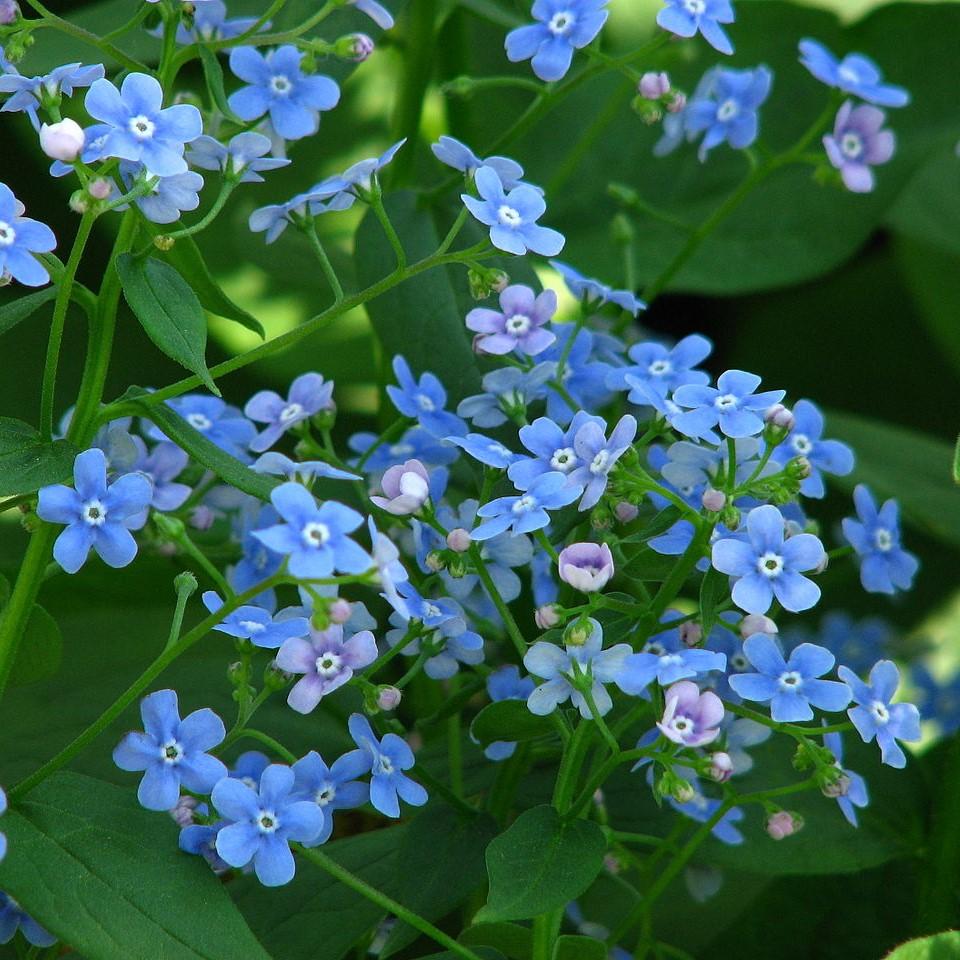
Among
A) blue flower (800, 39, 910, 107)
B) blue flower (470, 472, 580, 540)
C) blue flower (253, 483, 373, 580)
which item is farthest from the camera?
blue flower (800, 39, 910, 107)

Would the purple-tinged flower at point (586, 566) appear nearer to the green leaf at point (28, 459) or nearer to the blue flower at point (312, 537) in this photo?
the blue flower at point (312, 537)

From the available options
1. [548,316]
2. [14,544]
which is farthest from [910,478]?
[14,544]

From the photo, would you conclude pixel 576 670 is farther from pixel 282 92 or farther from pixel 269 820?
pixel 282 92

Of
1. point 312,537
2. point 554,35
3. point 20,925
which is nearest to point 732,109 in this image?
point 554,35

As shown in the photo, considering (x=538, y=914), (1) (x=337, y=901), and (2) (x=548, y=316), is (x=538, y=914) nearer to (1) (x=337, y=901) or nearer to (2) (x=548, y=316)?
(1) (x=337, y=901)

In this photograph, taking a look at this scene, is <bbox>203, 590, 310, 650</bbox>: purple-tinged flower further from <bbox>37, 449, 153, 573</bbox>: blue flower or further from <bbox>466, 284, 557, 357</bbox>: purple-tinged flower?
<bbox>466, 284, 557, 357</bbox>: purple-tinged flower

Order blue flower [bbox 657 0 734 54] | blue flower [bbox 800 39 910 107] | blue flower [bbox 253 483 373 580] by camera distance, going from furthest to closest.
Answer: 1. blue flower [bbox 800 39 910 107]
2. blue flower [bbox 657 0 734 54]
3. blue flower [bbox 253 483 373 580]

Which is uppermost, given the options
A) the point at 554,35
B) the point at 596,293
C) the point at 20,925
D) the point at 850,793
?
the point at 554,35

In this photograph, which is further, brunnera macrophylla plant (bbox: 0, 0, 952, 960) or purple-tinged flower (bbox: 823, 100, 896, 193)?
purple-tinged flower (bbox: 823, 100, 896, 193)

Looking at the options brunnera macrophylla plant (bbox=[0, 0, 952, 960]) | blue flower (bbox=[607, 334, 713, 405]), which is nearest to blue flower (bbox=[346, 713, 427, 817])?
brunnera macrophylla plant (bbox=[0, 0, 952, 960])
